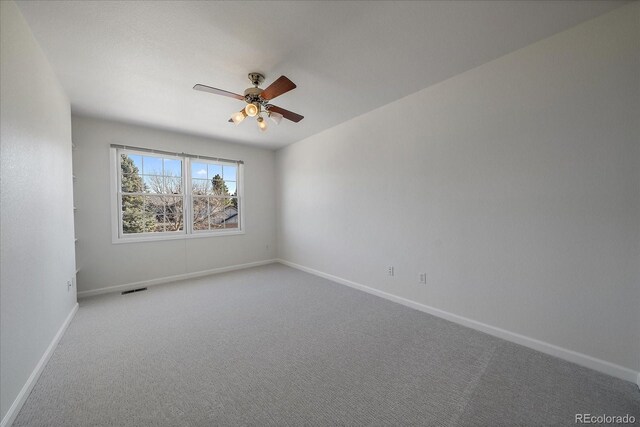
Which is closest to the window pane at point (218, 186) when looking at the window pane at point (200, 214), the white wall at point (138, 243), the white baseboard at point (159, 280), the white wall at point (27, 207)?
the window pane at point (200, 214)

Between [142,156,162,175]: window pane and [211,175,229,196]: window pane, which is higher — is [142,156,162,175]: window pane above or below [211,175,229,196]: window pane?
above

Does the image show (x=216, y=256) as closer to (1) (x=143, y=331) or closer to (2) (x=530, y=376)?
(1) (x=143, y=331)

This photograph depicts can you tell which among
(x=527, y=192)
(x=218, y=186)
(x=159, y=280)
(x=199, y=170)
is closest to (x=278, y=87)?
(x=527, y=192)

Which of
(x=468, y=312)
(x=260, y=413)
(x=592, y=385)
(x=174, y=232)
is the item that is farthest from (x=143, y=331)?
(x=592, y=385)

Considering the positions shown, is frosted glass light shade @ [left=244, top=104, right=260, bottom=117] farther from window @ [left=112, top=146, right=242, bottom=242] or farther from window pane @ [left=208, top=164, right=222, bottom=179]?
window pane @ [left=208, top=164, right=222, bottom=179]

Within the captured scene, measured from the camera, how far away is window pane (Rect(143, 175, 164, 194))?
13.1 feet

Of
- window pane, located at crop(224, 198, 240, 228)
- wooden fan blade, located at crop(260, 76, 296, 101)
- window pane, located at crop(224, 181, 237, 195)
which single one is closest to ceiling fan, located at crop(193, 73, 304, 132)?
wooden fan blade, located at crop(260, 76, 296, 101)

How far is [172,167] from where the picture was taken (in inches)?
165

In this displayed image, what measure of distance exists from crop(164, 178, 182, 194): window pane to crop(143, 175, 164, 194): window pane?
0.06m

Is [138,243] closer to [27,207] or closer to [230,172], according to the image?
[230,172]

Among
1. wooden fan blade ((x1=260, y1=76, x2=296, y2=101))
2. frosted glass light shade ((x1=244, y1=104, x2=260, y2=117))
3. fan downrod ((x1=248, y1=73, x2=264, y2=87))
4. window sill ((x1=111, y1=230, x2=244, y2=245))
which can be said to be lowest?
window sill ((x1=111, y1=230, x2=244, y2=245))

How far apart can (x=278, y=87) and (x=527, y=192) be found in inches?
93.4

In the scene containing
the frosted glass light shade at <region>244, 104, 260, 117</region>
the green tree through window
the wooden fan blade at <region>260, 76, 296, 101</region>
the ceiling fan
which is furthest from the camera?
the green tree through window

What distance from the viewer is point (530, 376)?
1771 millimetres
